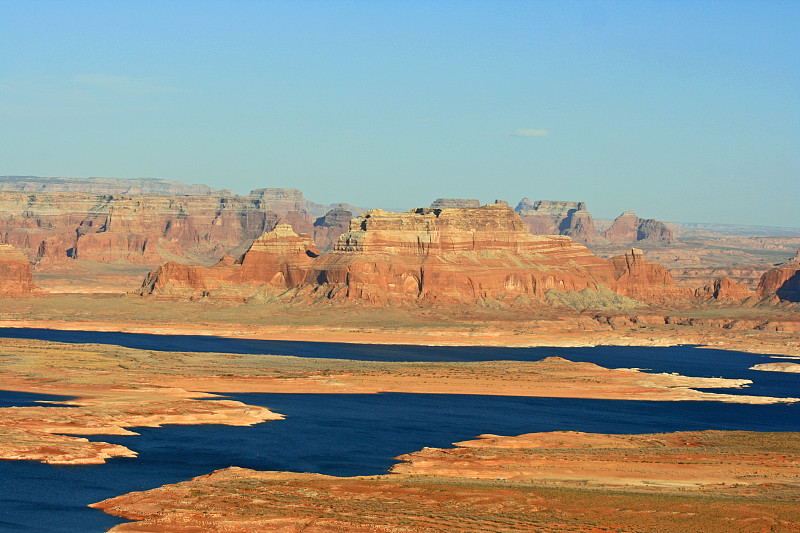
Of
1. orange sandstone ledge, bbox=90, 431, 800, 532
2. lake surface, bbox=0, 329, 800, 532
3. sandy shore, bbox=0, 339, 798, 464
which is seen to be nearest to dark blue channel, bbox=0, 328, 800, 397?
lake surface, bbox=0, 329, 800, 532

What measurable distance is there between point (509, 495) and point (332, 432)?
104 ft

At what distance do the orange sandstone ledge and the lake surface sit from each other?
11.9ft

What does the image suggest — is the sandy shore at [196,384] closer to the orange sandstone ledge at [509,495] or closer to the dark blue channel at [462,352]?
the dark blue channel at [462,352]

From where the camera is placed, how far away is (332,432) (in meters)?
97.6

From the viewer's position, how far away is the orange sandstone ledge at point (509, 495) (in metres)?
61.1

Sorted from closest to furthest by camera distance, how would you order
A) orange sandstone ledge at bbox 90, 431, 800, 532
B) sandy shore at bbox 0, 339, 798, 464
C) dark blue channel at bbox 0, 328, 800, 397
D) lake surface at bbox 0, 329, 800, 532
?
1. orange sandstone ledge at bbox 90, 431, 800, 532
2. lake surface at bbox 0, 329, 800, 532
3. sandy shore at bbox 0, 339, 798, 464
4. dark blue channel at bbox 0, 328, 800, 397

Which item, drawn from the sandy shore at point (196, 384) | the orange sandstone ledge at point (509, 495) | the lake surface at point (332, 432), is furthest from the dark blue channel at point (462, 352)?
the orange sandstone ledge at point (509, 495)

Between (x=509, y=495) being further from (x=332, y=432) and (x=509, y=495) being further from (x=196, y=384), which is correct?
(x=196, y=384)

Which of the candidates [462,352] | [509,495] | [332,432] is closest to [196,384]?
[332,432]

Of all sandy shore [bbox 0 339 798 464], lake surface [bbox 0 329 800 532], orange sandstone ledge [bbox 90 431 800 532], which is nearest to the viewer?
orange sandstone ledge [bbox 90 431 800 532]

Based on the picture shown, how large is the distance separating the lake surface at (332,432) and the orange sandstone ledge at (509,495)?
11.9 ft

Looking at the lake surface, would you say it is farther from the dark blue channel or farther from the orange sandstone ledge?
the orange sandstone ledge

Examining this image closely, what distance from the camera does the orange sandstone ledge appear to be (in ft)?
201

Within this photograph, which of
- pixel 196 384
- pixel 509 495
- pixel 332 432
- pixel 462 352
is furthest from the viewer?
pixel 462 352
